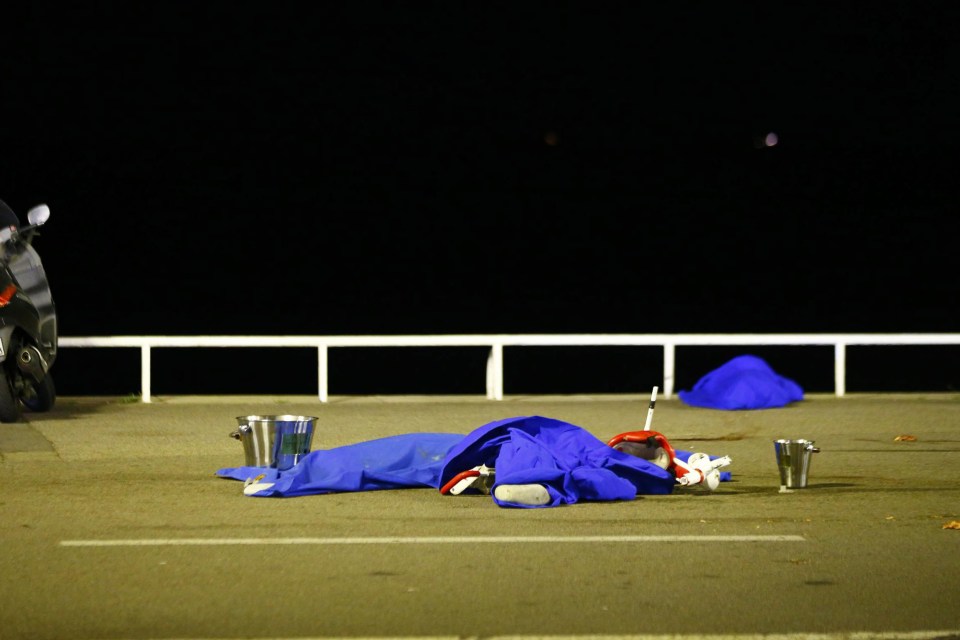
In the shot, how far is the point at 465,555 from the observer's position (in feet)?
23.8

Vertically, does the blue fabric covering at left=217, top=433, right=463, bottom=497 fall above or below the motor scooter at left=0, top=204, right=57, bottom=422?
below

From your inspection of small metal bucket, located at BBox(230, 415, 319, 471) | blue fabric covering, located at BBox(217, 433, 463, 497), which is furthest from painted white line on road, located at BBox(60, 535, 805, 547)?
small metal bucket, located at BBox(230, 415, 319, 471)

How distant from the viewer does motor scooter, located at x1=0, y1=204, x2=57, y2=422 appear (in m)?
14.0

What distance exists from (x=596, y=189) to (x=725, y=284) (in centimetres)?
793

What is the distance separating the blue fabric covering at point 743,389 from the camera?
16406 mm

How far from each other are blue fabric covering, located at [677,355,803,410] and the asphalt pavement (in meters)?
3.98

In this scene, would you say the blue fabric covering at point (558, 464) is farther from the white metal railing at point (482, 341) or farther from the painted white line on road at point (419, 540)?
the white metal railing at point (482, 341)

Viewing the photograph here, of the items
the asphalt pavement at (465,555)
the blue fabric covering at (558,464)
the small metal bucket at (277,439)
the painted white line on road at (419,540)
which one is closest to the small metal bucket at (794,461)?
the asphalt pavement at (465,555)

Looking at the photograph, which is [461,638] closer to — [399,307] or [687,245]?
[399,307]

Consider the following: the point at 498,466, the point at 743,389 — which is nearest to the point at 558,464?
the point at 498,466

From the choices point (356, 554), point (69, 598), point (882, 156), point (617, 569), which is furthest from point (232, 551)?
point (882, 156)

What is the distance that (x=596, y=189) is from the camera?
7106 cm

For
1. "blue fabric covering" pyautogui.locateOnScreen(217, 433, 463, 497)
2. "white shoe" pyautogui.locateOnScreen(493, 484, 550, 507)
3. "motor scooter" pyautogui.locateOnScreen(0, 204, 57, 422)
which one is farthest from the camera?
"motor scooter" pyautogui.locateOnScreen(0, 204, 57, 422)

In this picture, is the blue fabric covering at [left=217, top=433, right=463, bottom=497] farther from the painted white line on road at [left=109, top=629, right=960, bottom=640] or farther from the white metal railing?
the white metal railing
